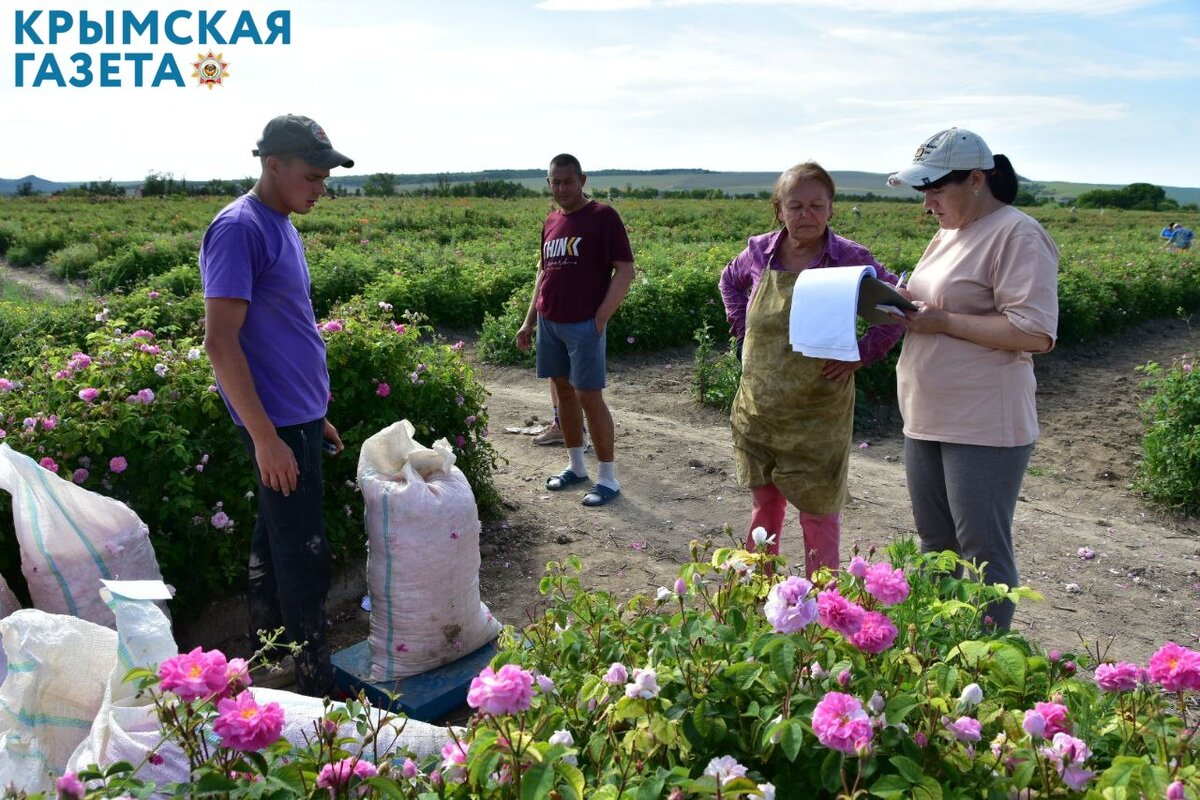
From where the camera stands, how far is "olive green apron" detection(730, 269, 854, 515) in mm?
2975

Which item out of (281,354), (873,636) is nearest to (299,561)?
(281,354)

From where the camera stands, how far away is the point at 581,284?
4578 millimetres

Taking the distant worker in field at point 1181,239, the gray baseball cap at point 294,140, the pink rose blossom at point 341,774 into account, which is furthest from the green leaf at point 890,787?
the distant worker in field at point 1181,239

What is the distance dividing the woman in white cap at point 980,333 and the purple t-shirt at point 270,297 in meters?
1.76

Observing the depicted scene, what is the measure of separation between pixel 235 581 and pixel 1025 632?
120 inches

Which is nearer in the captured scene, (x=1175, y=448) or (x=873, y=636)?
(x=873, y=636)

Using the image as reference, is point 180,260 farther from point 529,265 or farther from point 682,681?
point 682,681

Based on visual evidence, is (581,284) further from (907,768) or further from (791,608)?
(907,768)

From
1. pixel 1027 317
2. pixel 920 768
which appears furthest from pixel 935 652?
pixel 1027 317

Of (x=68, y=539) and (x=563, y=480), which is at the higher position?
(x=68, y=539)

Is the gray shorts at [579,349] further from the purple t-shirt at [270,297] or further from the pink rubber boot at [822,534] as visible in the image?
the purple t-shirt at [270,297]

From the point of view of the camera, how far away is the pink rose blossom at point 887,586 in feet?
5.24

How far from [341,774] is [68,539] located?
1.84 meters

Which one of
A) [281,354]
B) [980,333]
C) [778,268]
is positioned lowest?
[281,354]
